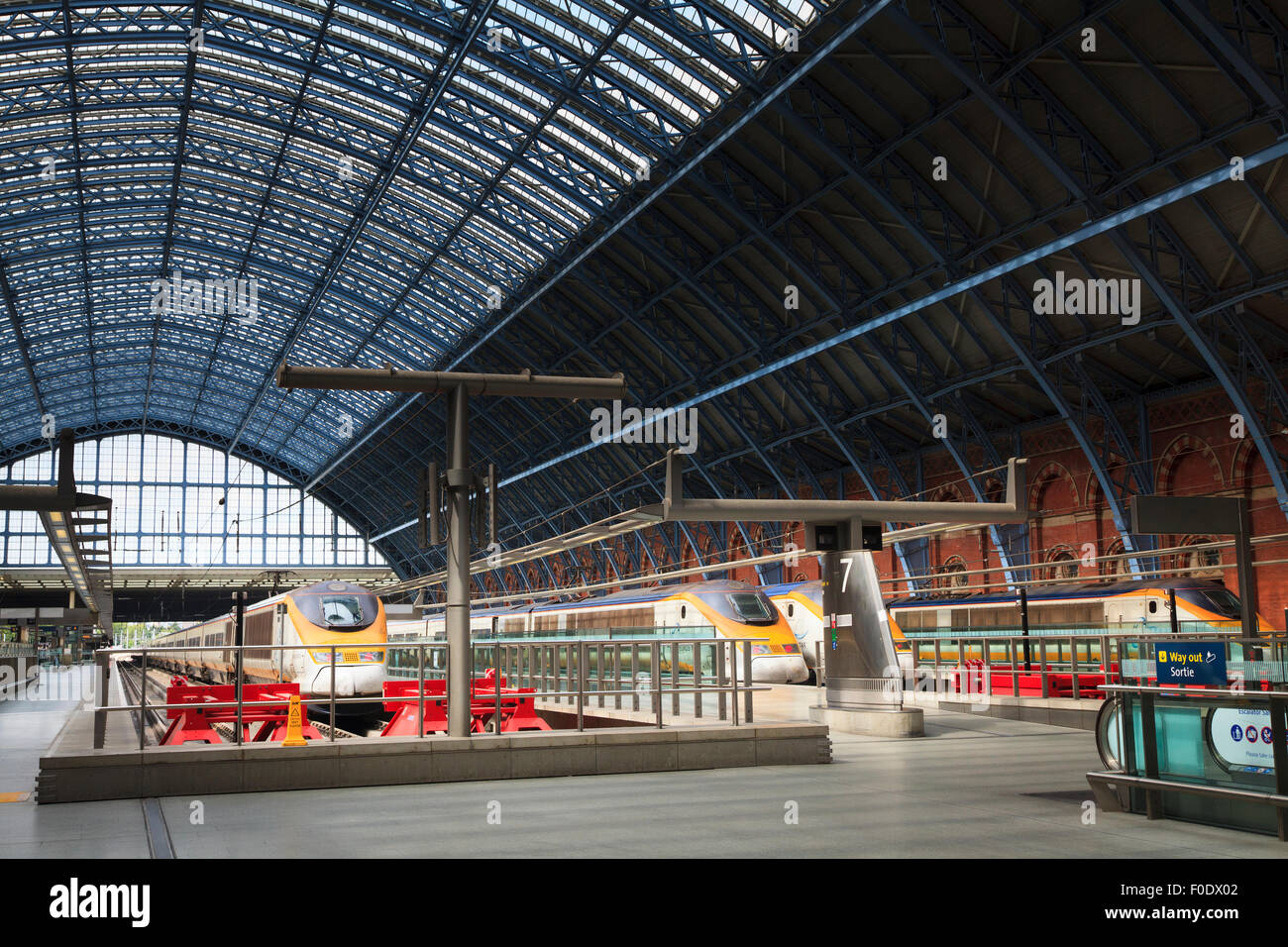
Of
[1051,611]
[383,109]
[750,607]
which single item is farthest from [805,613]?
[383,109]

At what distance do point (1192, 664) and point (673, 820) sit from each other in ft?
15.0

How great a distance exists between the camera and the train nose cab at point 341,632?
2694cm

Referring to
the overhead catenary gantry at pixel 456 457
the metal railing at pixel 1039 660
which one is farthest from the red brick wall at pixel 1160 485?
the overhead catenary gantry at pixel 456 457

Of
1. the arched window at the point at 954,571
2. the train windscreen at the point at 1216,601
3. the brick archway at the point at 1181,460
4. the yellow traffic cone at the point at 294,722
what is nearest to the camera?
the yellow traffic cone at the point at 294,722

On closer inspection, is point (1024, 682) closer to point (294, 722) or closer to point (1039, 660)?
point (1039, 660)

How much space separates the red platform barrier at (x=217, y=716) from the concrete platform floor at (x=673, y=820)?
270 cm

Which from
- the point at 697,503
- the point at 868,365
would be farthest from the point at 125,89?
the point at 697,503

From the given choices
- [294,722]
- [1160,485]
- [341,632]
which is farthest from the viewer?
[1160,485]

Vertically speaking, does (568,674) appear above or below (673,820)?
above

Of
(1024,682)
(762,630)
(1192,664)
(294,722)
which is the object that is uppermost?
(1192,664)

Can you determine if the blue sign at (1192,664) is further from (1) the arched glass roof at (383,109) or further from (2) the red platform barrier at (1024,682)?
(1) the arched glass roof at (383,109)

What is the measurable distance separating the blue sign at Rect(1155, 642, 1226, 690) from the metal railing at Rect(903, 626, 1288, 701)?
→ 69 centimetres

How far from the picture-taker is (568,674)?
61.1 feet
